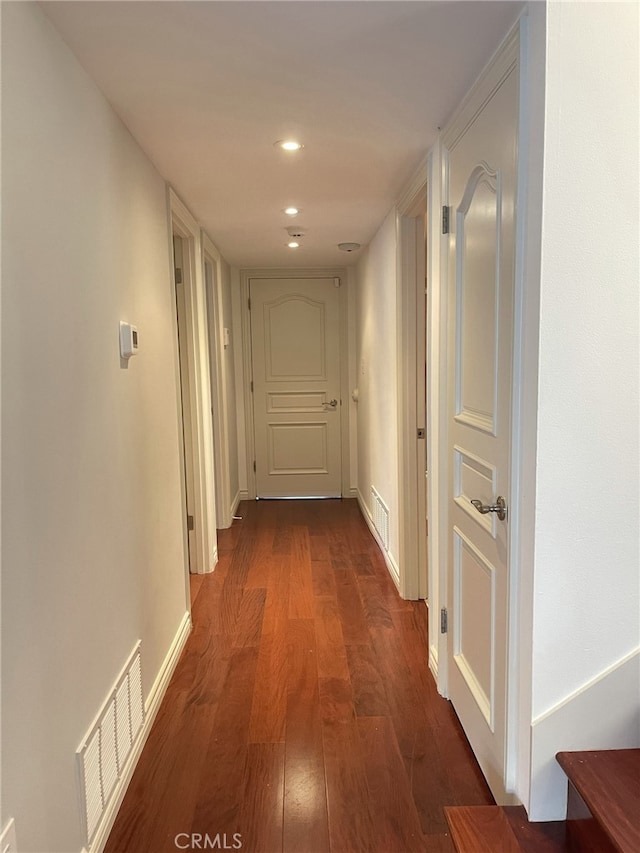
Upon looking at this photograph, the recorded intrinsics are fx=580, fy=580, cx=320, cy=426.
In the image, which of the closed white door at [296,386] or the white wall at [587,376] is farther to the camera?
the closed white door at [296,386]

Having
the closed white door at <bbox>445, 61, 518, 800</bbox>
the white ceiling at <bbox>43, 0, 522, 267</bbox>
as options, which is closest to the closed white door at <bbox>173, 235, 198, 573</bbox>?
the white ceiling at <bbox>43, 0, 522, 267</bbox>

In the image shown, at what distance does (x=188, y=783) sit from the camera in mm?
1825

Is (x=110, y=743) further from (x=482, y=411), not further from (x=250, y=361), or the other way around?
(x=250, y=361)

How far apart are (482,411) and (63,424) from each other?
116 cm

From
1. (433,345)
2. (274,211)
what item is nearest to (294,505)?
(274,211)

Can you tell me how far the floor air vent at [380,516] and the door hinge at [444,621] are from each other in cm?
139

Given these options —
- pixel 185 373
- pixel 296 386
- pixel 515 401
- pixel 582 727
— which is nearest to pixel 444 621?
pixel 582 727

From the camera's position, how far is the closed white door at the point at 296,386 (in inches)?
208

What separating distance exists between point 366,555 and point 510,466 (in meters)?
2.50

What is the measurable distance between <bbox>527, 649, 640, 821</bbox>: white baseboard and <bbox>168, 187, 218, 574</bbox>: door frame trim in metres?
2.42

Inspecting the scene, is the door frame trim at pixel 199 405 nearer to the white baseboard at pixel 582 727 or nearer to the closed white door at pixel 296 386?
the closed white door at pixel 296 386

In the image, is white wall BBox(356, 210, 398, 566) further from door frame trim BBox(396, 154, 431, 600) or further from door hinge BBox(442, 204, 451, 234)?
door hinge BBox(442, 204, 451, 234)

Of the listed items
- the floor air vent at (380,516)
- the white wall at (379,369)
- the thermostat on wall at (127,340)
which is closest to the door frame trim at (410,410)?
the white wall at (379,369)

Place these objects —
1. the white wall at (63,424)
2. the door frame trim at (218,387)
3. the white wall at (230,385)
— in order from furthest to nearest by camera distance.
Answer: the white wall at (230,385) → the door frame trim at (218,387) → the white wall at (63,424)
